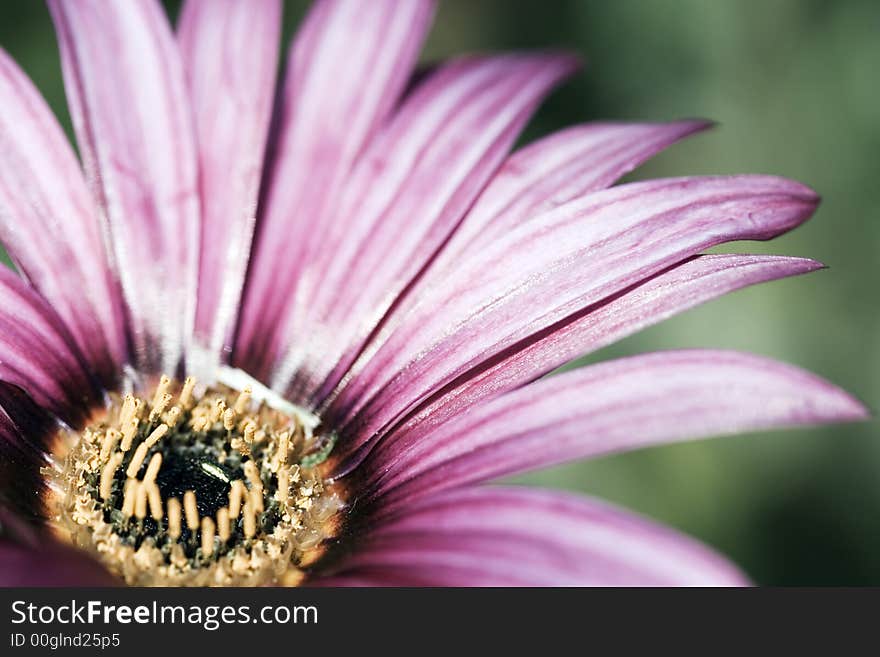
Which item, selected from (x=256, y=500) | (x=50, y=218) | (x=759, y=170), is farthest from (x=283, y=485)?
(x=759, y=170)

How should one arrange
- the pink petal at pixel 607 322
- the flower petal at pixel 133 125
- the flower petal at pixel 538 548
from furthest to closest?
the flower petal at pixel 133 125 → the pink petal at pixel 607 322 → the flower petal at pixel 538 548

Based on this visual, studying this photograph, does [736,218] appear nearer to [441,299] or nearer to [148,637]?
[441,299]

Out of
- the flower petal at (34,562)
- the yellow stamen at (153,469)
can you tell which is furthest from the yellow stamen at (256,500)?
the flower petal at (34,562)

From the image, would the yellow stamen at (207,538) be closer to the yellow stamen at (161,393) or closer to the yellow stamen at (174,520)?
the yellow stamen at (174,520)

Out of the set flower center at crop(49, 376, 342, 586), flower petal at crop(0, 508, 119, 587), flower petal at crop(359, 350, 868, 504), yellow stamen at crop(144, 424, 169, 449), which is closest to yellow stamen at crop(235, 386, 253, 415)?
flower center at crop(49, 376, 342, 586)

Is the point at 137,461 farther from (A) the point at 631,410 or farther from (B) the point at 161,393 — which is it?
(A) the point at 631,410

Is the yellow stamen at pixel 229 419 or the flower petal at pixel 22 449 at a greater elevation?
the yellow stamen at pixel 229 419

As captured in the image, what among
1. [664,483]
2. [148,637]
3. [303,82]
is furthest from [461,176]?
[664,483]
